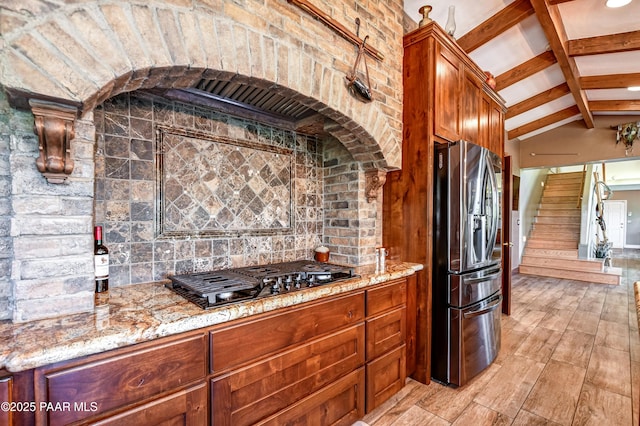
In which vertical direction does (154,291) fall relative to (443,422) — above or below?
above

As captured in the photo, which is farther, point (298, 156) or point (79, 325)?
point (298, 156)

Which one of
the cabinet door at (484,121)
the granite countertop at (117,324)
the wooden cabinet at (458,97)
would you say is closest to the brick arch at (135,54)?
the granite countertop at (117,324)

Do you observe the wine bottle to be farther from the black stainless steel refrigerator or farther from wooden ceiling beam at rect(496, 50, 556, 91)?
wooden ceiling beam at rect(496, 50, 556, 91)

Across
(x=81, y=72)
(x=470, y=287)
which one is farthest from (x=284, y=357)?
(x=470, y=287)

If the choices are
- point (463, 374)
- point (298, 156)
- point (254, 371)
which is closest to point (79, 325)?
point (254, 371)

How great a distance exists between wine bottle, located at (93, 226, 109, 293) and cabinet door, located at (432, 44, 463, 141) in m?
2.24

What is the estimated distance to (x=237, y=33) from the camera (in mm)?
1289

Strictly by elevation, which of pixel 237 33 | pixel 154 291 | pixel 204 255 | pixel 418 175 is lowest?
pixel 154 291

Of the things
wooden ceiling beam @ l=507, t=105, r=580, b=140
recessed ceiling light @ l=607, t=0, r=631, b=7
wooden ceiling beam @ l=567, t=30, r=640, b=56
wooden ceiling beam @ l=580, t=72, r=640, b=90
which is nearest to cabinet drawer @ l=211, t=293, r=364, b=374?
recessed ceiling light @ l=607, t=0, r=631, b=7

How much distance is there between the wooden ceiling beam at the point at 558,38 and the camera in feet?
8.94

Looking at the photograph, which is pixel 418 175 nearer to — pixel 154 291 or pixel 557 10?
pixel 154 291

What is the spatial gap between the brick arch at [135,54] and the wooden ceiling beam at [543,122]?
6.13 m

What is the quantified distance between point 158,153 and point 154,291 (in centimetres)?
77

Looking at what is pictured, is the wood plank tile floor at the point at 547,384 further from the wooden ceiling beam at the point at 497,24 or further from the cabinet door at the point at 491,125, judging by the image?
the wooden ceiling beam at the point at 497,24
